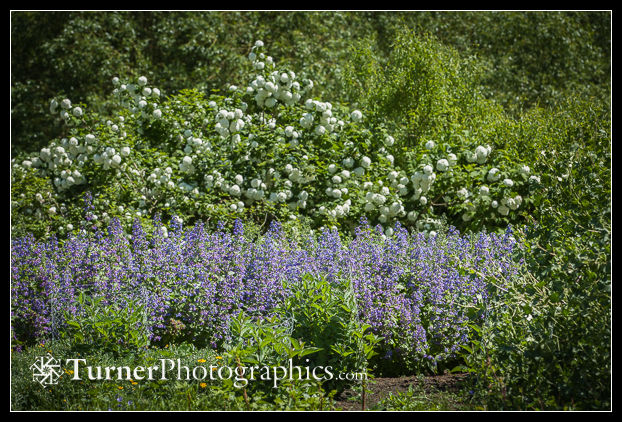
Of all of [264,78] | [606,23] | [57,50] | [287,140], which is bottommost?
[287,140]

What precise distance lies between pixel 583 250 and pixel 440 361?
3.69ft

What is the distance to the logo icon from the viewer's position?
3.04 meters

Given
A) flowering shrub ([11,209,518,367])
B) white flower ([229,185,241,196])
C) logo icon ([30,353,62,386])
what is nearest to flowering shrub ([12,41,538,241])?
white flower ([229,185,241,196])

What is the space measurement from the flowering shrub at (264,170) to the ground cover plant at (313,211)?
0.03 m

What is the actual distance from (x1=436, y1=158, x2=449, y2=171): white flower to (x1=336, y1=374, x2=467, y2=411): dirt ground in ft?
8.92

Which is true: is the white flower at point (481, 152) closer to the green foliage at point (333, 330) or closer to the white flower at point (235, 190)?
the white flower at point (235, 190)

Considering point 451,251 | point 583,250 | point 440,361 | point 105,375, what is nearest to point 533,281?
point 583,250

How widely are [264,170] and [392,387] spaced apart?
314 cm

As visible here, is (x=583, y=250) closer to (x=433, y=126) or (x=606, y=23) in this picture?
(x=433, y=126)

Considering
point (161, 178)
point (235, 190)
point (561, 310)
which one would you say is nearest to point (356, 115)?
point (235, 190)

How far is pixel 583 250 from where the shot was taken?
265 cm

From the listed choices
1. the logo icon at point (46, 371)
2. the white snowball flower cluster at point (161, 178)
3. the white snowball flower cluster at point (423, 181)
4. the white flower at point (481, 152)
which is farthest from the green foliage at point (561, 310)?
the white snowball flower cluster at point (161, 178)

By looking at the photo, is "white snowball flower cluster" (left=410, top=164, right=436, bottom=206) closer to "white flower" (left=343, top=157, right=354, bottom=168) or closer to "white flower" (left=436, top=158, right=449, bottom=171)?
"white flower" (left=436, top=158, right=449, bottom=171)

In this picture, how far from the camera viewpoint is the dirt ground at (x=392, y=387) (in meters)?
2.96
